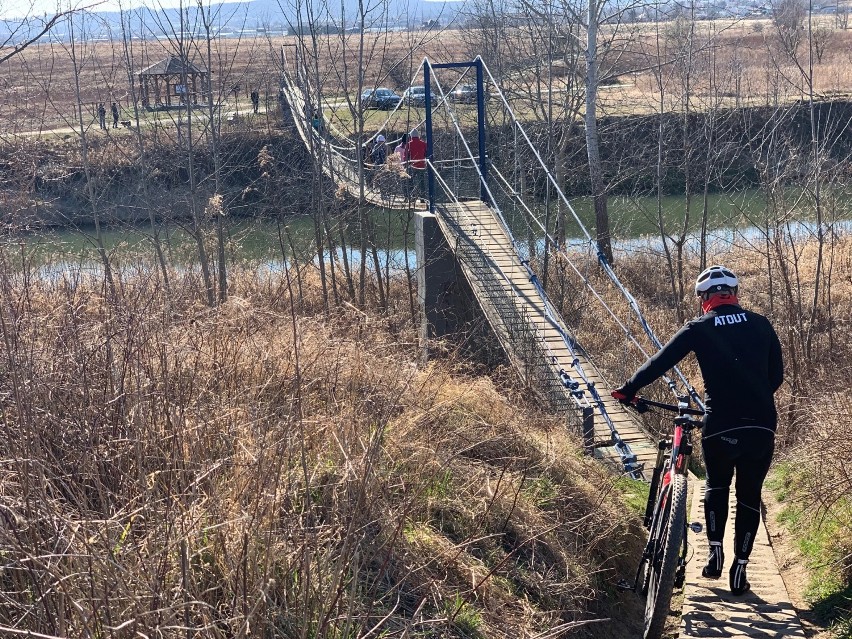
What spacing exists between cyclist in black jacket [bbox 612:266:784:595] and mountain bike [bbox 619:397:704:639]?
0.15 meters

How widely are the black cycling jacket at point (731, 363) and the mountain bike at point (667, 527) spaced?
15 cm

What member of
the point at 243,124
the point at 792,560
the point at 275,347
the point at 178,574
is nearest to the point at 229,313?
the point at 275,347

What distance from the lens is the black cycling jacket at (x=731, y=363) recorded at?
445cm

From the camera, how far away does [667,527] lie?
426cm

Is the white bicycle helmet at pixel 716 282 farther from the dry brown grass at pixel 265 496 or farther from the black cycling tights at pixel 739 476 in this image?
the dry brown grass at pixel 265 496

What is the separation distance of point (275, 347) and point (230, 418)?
6.53 feet

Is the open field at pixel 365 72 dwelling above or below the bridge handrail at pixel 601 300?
above

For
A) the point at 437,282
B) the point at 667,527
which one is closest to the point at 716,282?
the point at 667,527

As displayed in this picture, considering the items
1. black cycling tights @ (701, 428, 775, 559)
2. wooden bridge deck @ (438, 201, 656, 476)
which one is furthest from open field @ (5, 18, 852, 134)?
black cycling tights @ (701, 428, 775, 559)

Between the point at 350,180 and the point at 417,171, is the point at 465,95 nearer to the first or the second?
the point at 350,180

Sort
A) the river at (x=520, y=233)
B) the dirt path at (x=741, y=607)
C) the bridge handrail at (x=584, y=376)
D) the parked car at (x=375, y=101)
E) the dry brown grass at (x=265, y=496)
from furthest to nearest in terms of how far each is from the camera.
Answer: the river at (x=520, y=233) → the parked car at (x=375, y=101) → the bridge handrail at (x=584, y=376) → the dirt path at (x=741, y=607) → the dry brown grass at (x=265, y=496)

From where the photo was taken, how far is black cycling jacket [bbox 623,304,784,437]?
4.45m

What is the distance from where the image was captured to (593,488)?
6.46m


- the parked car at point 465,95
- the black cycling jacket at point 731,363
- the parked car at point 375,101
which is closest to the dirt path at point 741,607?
the black cycling jacket at point 731,363
